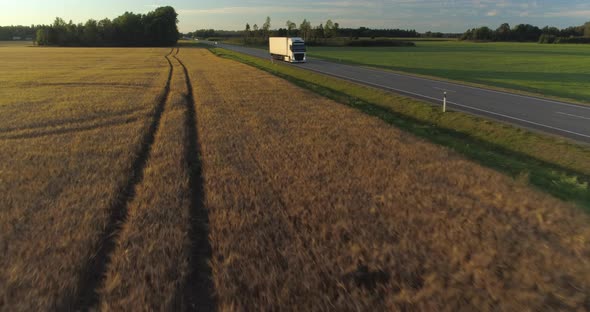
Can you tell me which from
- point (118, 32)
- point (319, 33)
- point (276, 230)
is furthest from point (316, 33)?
point (276, 230)

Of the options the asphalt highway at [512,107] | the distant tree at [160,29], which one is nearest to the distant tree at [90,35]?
the distant tree at [160,29]

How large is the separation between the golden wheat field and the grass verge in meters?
1.61

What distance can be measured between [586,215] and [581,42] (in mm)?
159075

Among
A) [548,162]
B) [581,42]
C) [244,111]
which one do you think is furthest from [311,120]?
[581,42]

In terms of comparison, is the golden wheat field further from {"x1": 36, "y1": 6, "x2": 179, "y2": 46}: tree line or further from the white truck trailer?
{"x1": 36, "y1": 6, "x2": 179, "y2": 46}: tree line

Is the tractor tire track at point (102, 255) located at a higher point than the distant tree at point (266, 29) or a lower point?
lower

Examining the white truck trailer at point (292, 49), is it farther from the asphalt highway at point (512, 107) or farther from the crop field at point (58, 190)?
the crop field at point (58, 190)

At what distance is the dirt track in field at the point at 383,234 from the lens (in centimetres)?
379

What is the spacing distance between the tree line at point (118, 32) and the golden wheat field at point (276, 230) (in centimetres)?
15778

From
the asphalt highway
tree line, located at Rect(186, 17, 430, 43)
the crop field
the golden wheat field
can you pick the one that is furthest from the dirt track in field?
tree line, located at Rect(186, 17, 430, 43)

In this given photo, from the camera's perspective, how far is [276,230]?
17.0ft

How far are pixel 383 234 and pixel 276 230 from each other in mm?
1493

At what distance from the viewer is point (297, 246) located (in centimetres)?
473

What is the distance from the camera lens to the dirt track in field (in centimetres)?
379
